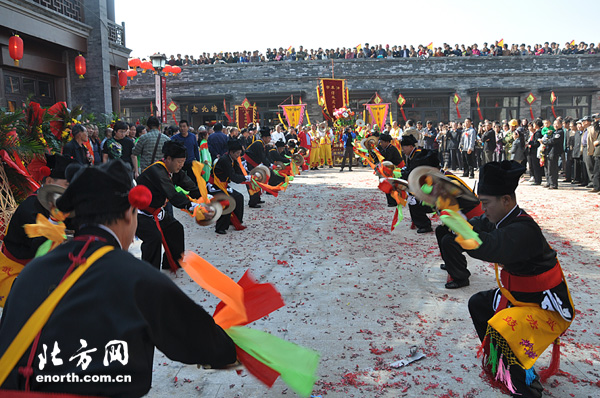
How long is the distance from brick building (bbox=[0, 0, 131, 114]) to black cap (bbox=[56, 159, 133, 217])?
1076 cm

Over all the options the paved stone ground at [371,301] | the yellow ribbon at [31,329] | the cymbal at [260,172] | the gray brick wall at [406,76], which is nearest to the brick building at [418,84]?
the gray brick wall at [406,76]

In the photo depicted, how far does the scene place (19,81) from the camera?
38.6 feet

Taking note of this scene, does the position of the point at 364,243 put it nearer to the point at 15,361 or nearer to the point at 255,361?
the point at 255,361

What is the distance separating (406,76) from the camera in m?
26.4

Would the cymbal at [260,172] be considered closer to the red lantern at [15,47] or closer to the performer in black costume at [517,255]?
the performer in black costume at [517,255]

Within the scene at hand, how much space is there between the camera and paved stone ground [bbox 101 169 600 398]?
3.04 m

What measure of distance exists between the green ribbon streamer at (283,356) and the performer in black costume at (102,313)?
0.17 meters

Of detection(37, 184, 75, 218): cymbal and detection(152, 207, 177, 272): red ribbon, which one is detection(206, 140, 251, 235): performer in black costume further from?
detection(37, 184, 75, 218): cymbal

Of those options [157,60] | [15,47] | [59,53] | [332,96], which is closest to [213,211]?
[15,47]

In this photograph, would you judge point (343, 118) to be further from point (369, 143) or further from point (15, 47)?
point (15, 47)

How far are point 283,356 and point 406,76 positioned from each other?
2643cm

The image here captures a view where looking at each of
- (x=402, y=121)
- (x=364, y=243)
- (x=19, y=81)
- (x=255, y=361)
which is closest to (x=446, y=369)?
(x=255, y=361)

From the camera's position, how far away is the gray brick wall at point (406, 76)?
26172 millimetres

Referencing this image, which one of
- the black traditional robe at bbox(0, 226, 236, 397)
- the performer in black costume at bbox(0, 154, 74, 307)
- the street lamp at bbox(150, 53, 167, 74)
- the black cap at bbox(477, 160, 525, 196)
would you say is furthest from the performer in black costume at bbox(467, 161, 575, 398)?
the street lamp at bbox(150, 53, 167, 74)
